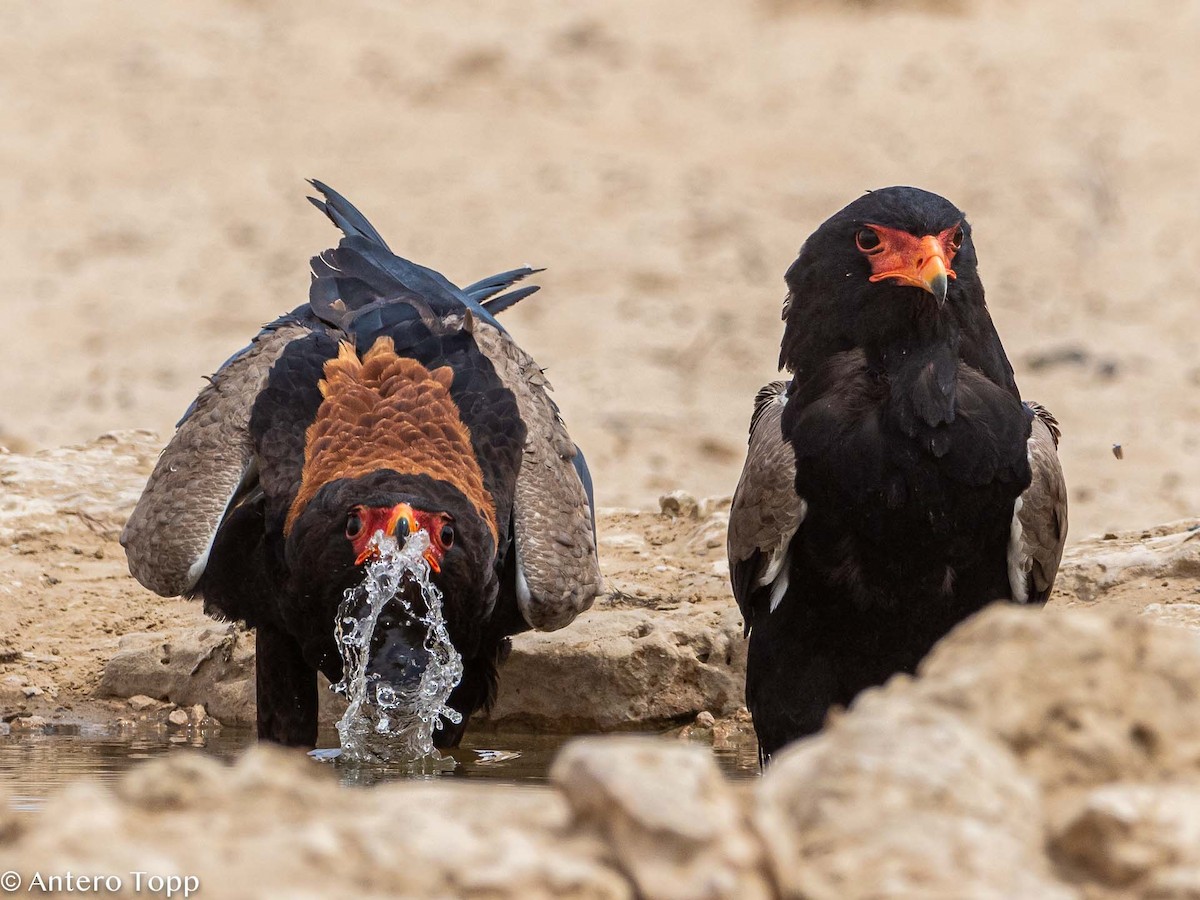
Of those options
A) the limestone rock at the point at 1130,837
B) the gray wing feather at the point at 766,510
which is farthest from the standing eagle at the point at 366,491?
the limestone rock at the point at 1130,837

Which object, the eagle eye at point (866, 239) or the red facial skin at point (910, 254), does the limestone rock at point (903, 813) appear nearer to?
the red facial skin at point (910, 254)

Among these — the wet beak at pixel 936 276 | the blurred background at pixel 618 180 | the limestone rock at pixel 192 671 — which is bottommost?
the limestone rock at pixel 192 671

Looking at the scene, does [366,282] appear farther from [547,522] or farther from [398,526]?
[398,526]

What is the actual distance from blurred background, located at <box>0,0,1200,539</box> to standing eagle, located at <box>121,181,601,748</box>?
3.27m

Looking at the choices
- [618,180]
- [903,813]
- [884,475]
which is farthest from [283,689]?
[618,180]

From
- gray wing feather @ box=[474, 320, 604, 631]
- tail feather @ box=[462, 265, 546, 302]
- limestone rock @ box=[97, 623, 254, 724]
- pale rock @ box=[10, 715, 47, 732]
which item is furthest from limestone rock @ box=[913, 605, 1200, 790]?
tail feather @ box=[462, 265, 546, 302]

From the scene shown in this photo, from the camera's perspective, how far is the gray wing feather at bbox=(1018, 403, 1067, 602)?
4.95 m

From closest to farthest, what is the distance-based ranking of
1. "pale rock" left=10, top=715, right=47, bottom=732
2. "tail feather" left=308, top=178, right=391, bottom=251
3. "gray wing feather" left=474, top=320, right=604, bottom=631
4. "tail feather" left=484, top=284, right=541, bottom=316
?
"gray wing feather" left=474, top=320, right=604, bottom=631 → "pale rock" left=10, top=715, right=47, bottom=732 → "tail feather" left=308, top=178, right=391, bottom=251 → "tail feather" left=484, top=284, right=541, bottom=316

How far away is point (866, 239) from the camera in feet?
15.9

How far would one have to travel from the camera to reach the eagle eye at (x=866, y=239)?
4839 mm

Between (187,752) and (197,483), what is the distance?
0.96 m

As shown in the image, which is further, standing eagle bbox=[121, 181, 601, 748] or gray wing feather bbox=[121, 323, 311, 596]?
gray wing feather bbox=[121, 323, 311, 596]

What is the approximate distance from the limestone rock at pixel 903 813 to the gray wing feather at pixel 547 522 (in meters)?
3.18

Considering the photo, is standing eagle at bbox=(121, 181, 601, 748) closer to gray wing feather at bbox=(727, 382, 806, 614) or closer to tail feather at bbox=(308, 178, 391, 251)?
tail feather at bbox=(308, 178, 391, 251)
